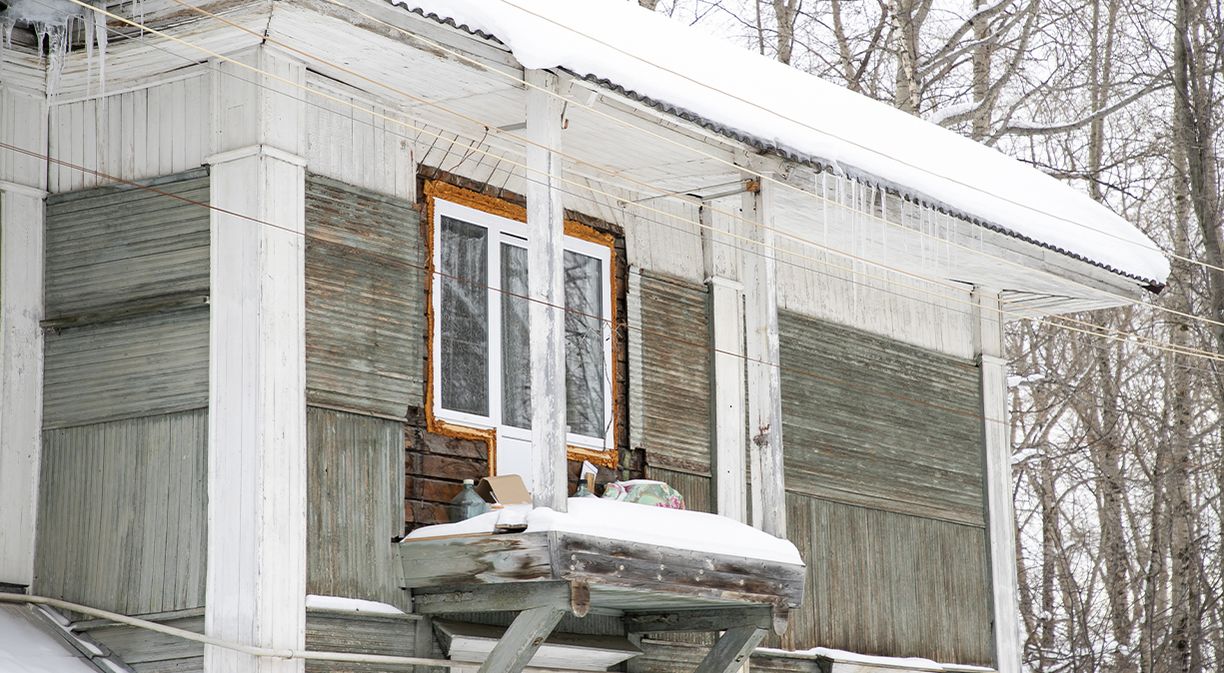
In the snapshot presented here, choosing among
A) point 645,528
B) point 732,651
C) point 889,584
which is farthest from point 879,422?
point 645,528

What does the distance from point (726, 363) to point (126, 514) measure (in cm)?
462

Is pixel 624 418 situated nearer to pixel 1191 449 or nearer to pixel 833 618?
pixel 833 618

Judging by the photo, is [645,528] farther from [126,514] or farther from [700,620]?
[126,514]

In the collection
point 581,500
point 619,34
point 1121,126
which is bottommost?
point 581,500

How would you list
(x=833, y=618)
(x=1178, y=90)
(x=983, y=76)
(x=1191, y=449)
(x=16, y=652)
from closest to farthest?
(x=16, y=652) < (x=833, y=618) < (x=1178, y=90) < (x=1191, y=449) < (x=983, y=76)

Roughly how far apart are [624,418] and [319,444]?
2797 mm

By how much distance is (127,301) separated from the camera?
9.43 meters

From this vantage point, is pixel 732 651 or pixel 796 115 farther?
pixel 796 115

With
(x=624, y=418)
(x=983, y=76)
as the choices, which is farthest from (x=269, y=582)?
(x=983, y=76)

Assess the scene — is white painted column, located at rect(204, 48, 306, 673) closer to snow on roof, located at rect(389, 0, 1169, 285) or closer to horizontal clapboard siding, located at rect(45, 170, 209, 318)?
horizontal clapboard siding, located at rect(45, 170, 209, 318)

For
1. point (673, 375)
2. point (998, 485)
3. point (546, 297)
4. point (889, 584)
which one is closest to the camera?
point (546, 297)

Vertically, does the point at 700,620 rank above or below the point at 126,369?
below

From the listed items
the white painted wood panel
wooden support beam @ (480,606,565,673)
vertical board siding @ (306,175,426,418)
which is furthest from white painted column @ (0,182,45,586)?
wooden support beam @ (480,606,565,673)

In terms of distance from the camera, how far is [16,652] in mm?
8641
